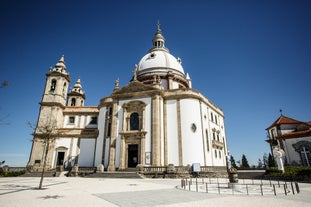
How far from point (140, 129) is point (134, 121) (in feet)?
7.42

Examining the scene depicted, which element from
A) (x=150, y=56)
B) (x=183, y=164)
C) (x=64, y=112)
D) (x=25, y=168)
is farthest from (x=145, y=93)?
(x=25, y=168)

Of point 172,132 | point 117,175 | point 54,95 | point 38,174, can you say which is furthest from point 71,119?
point 172,132

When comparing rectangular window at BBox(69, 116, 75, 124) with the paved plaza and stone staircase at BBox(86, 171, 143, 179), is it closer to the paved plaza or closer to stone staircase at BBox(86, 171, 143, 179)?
stone staircase at BBox(86, 171, 143, 179)

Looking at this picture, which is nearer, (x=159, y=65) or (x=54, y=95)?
(x=54, y=95)

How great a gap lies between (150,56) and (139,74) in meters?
5.66

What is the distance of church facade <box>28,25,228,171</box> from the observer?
2731cm

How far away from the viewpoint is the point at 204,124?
30.5 metres

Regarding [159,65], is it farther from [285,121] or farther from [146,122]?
[285,121]

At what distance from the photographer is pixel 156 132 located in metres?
27.2

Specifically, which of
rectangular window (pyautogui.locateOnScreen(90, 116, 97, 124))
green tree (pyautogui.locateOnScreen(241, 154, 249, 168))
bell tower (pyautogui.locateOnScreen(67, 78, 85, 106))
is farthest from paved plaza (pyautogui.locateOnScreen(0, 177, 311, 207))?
green tree (pyautogui.locateOnScreen(241, 154, 249, 168))

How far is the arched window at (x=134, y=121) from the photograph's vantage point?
29.9 m

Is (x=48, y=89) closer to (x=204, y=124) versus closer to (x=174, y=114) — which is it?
(x=174, y=114)

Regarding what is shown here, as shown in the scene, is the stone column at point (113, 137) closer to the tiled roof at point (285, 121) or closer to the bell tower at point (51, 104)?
the bell tower at point (51, 104)

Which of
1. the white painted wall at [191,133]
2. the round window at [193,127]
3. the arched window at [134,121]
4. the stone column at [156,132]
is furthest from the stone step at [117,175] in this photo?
the round window at [193,127]
